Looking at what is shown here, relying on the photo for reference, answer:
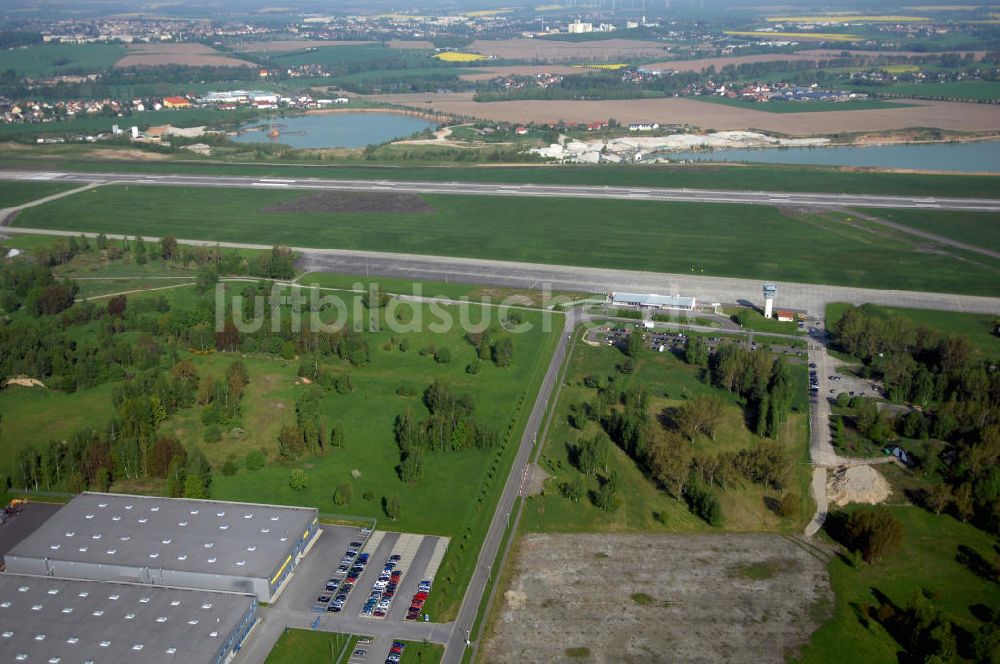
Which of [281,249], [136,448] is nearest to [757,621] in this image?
[136,448]

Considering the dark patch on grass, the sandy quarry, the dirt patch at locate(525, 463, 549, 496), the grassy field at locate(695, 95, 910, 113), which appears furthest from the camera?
the grassy field at locate(695, 95, 910, 113)

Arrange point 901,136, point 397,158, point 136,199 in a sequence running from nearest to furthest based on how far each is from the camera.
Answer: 1. point 136,199
2. point 397,158
3. point 901,136

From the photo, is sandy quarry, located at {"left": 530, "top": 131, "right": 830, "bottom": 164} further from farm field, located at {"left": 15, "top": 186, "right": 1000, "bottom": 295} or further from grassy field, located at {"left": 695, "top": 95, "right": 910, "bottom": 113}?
farm field, located at {"left": 15, "top": 186, "right": 1000, "bottom": 295}

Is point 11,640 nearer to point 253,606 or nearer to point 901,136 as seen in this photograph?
point 253,606

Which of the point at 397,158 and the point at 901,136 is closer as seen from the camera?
the point at 397,158

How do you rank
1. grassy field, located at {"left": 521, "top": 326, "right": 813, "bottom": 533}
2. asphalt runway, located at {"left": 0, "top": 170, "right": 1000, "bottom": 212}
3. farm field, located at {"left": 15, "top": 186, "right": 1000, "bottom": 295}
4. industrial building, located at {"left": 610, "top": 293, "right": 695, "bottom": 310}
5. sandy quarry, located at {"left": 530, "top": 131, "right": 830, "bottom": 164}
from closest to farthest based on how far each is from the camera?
grassy field, located at {"left": 521, "top": 326, "right": 813, "bottom": 533} < industrial building, located at {"left": 610, "top": 293, "right": 695, "bottom": 310} < farm field, located at {"left": 15, "top": 186, "right": 1000, "bottom": 295} < asphalt runway, located at {"left": 0, "top": 170, "right": 1000, "bottom": 212} < sandy quarry, located at {"left": 530, "top": 131, "right": 830, "bottom": 164}

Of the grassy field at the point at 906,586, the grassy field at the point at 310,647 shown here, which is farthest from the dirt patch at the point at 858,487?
the grassy field at the point at 310,647

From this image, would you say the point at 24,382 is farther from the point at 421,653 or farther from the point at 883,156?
the point at 883,156

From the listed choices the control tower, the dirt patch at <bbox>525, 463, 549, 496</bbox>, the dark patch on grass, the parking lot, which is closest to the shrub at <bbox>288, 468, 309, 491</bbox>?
the parking lot
